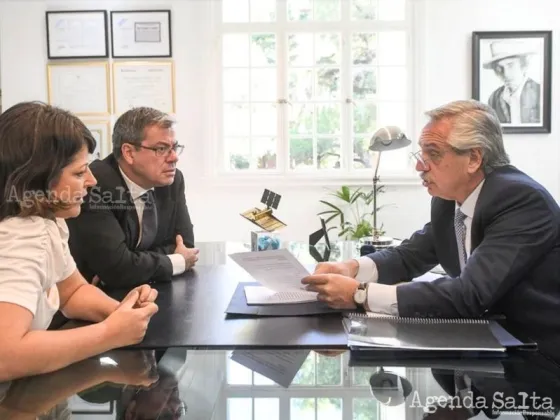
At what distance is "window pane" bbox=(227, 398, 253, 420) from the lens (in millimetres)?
838

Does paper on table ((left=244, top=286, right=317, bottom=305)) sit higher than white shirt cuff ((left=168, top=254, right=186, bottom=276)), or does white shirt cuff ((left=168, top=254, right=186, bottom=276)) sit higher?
white shirt cuff ((left=168, top=254, right=186, bottom=276))

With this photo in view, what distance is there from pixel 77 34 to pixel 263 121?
1539mm

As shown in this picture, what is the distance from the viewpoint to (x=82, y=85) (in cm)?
425

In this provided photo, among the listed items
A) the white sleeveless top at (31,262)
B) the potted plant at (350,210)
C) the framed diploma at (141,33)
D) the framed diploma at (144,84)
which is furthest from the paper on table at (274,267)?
the framed diploma at (141,33)

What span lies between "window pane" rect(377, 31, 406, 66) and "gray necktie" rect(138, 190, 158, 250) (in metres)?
2.74

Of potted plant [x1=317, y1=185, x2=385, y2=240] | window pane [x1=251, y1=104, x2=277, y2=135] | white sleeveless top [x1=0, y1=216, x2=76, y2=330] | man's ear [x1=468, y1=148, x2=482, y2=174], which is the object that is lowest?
potted plant [x1=317, y1=185, x2=385, y2=240]

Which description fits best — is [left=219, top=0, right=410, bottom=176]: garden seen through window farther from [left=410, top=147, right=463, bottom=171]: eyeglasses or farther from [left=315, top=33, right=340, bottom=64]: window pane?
[left=410, top=147, right=463, bottom=171]: eyeglasses

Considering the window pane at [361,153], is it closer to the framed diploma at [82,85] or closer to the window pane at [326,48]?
the window pane at [326,48]

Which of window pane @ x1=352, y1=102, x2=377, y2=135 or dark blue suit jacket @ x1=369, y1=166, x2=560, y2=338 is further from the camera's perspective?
window pane @ x1=352, y1=102, x2=377, y2=135

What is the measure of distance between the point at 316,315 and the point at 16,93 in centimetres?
384

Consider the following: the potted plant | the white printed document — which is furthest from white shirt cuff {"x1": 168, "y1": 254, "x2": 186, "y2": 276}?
the potted plant

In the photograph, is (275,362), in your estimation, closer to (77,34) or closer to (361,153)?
(361,153)

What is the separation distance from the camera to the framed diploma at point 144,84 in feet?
13.8

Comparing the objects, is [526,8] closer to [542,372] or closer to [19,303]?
[542,372]
